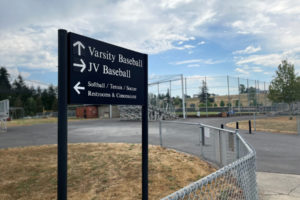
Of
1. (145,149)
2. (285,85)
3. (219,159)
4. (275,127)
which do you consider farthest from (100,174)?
(285,85)

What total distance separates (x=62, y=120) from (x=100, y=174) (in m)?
3.88

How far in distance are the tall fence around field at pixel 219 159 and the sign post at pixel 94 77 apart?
1231 millimetres

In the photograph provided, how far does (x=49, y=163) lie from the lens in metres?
6.97

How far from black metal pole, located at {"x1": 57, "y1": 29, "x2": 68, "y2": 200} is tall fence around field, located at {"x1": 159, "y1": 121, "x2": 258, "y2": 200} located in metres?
1.18

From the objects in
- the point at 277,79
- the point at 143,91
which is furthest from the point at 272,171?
the point at 277,79

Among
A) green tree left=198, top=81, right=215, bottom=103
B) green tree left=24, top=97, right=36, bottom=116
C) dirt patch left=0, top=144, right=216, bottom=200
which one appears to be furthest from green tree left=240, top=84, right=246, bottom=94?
green tree left=24, top=97, right=36, bottom=116

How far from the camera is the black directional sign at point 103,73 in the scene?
7.86 feet

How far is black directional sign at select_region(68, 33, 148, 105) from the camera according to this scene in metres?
2.40

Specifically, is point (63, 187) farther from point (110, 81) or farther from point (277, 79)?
point (277, 79)

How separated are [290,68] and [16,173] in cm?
3245

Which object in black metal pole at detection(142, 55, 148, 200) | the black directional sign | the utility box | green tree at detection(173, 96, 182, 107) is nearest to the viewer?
the black directional sign

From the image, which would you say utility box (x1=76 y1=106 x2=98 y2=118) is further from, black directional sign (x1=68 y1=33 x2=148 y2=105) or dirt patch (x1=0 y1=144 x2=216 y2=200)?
black directional sign (x1=68 y1=33 x2=148 y2=105)

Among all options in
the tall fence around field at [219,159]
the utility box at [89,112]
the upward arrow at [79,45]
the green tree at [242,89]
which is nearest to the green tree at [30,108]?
the utility box at [89,112]

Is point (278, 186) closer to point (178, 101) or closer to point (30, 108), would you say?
point (178, 101)
